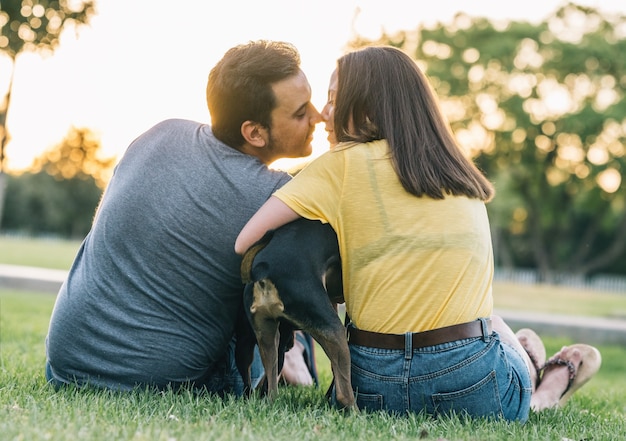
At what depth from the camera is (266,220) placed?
3275 millimetres

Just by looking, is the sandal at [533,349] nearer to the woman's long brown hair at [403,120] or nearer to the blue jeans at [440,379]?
the blue jeans at [440,379]

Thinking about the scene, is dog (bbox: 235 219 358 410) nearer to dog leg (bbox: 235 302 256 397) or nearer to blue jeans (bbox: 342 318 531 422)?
blue jeans (bbox: 342 318 531 422)

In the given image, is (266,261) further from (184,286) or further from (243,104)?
(243,104)

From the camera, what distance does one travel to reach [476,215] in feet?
11.1

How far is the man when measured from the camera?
3539 mm

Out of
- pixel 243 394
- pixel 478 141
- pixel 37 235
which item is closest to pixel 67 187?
pixel 37 235

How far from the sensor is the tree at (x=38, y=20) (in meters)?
12.1

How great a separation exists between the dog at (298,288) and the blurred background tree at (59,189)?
230ft

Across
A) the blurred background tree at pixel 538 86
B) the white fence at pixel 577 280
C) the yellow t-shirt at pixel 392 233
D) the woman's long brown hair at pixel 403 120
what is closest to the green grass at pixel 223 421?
the yellow t-shirt at pixel 392 233

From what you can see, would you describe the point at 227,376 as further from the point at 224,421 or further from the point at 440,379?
the point at 440,379

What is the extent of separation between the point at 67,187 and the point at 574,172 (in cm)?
5243

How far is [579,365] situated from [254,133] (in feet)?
7.44

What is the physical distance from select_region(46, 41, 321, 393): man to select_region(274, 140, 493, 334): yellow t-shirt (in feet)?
1.20

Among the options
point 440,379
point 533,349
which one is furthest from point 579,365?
point 440,379
